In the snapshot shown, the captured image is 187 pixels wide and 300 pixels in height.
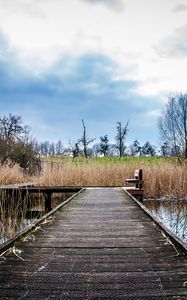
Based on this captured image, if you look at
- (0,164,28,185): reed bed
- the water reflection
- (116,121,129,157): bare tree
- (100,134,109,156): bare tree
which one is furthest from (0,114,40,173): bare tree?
(100,134,109,156): bare tree

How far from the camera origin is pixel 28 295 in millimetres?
1854

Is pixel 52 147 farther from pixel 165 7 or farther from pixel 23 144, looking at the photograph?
pixel 165 7

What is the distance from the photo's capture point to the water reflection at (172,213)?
6.51 metres

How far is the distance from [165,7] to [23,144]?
13641mm

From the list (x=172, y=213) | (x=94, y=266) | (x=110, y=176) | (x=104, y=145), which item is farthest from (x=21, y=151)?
(x=104, y=145)

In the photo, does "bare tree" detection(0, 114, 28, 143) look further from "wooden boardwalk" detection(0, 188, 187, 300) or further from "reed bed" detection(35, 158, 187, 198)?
"wooden boardwalk" detection(0, 188, 187, 300)

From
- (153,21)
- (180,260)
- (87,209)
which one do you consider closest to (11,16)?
(153,21)

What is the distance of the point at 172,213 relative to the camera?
28.5ft

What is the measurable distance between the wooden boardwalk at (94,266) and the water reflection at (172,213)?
270 cm

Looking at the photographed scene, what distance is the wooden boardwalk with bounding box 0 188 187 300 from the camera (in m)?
1.91

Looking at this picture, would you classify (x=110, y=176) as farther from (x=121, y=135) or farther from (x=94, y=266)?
(x=121, y=135)

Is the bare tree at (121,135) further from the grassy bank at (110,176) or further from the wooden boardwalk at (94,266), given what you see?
the wooden boardwalk at (94,266)

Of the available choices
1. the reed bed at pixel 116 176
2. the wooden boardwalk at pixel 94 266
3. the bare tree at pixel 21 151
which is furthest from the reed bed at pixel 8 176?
the wooden boardwalk at pixel 94 266

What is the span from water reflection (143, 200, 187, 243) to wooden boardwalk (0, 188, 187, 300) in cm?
270
